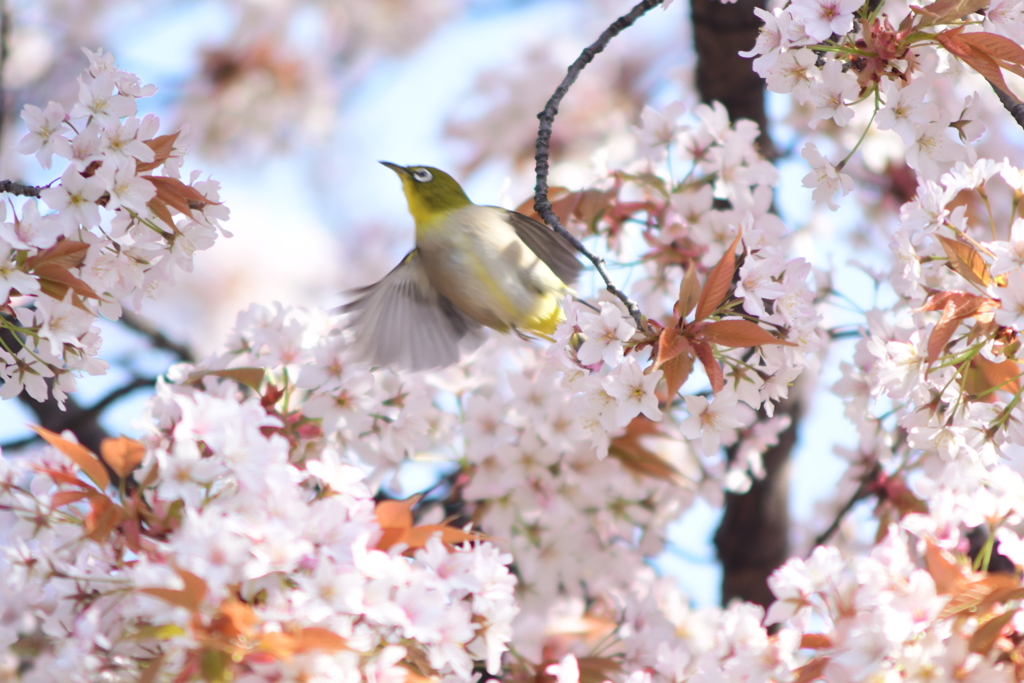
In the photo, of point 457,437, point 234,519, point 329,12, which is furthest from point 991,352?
point 329,12

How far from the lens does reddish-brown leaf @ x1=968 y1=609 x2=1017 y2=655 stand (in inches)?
53.8

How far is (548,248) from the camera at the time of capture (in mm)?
2252

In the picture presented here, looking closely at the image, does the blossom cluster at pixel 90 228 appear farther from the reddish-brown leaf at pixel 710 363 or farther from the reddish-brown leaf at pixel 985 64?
the reddish-brown leaf at pixel 985 64

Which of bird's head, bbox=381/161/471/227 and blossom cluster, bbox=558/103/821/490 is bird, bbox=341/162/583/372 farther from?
blossom cluster, bbox=558/103/821/490

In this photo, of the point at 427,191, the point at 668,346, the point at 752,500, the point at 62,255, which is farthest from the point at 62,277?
the point at 752,500

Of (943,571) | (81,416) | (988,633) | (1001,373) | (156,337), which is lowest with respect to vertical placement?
(988,633)

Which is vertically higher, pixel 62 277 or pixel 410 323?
pixel 410 323

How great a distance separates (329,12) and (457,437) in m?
5.24

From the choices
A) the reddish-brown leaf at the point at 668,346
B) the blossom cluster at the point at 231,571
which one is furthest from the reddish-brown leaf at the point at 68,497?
the reddish-brown leaf at the point at 668,346

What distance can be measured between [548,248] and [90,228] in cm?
110

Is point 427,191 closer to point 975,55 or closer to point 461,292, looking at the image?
point 461,292

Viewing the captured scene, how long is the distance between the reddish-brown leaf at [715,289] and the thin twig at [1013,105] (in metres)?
0.54

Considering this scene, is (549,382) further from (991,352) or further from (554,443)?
(991,352)

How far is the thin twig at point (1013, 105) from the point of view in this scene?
59.9 inches
